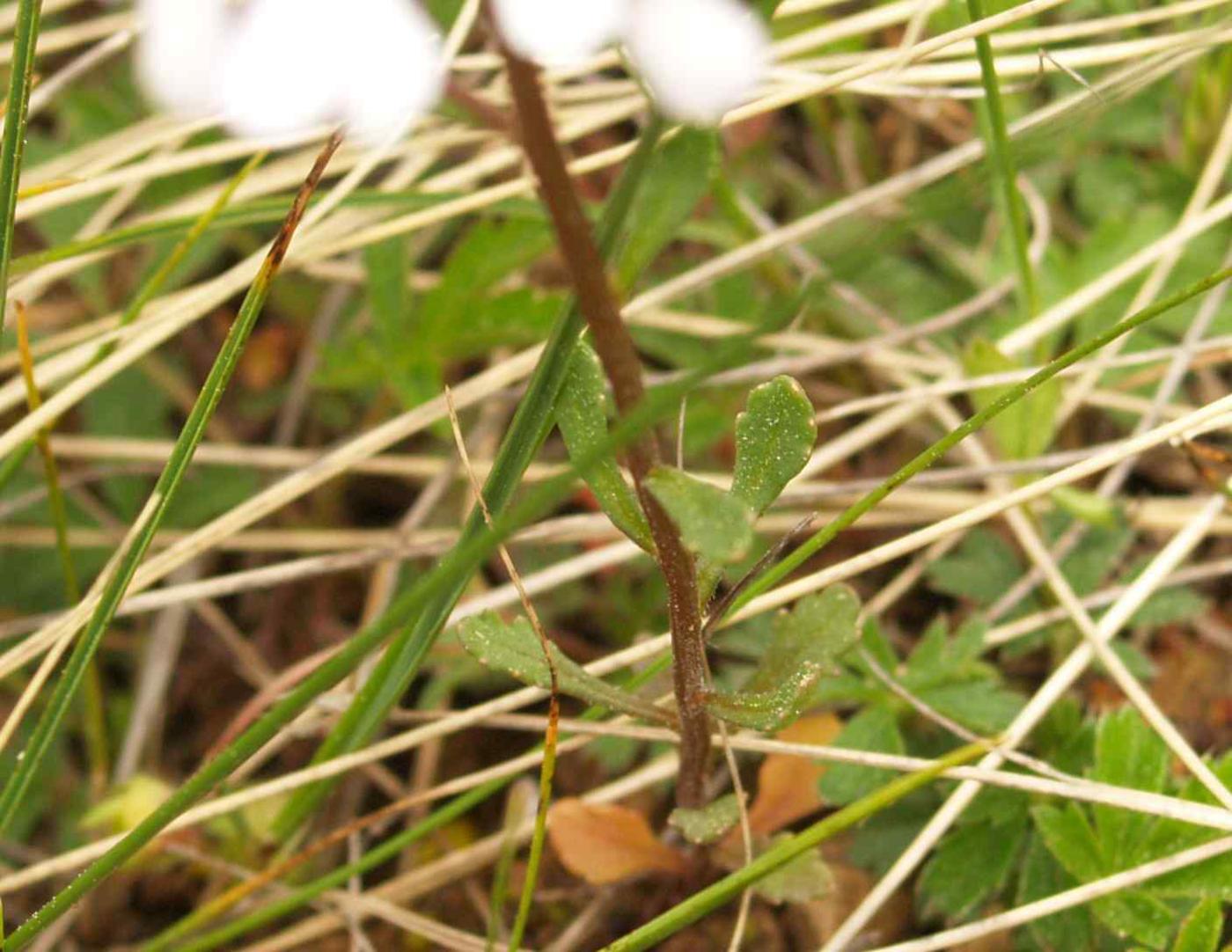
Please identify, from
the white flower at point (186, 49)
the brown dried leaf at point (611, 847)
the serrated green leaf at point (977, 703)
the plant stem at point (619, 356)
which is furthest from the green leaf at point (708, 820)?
the white flower at point (186, 49)

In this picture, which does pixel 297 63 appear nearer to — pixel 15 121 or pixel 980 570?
pixel 15 121

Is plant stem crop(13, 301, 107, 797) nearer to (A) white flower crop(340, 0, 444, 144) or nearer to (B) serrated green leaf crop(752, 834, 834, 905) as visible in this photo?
(A) white flower crop(340, 0, 444, 144)

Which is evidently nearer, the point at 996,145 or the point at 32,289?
the point at 996,145

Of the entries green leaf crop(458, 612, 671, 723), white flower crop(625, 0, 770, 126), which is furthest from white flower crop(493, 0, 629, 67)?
green leaf crop(458, 612, 671, 723)

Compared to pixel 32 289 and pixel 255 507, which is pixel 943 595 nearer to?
pixel 255 507

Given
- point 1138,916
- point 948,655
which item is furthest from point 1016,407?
point 1138,916

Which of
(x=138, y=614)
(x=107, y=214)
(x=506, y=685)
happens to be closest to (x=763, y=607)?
(x=506, y=685)
